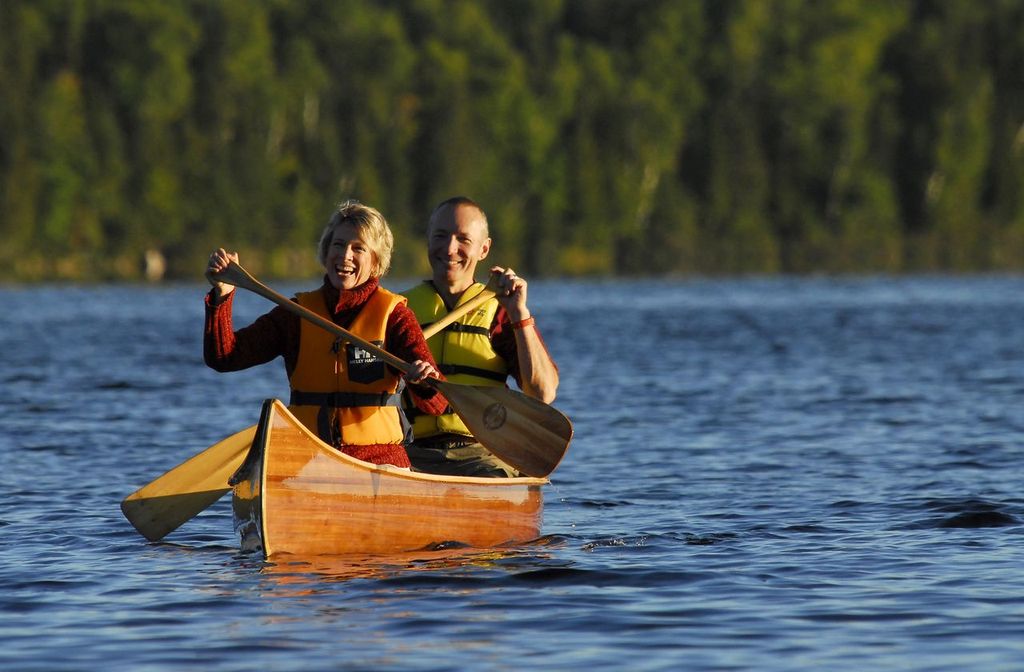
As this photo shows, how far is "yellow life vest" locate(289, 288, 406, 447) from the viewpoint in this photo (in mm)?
8539

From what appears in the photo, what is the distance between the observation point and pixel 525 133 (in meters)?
74.8

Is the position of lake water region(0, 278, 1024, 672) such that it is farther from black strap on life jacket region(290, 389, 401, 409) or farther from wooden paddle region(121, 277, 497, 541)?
black strap on life jacket region(290, 389, 401, 409)

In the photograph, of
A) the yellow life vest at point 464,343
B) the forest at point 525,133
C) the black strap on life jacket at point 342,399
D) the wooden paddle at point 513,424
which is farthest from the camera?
the forest at point 525,133

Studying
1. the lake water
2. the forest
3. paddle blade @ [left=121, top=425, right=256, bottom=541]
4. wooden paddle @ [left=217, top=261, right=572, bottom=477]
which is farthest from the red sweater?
the forest

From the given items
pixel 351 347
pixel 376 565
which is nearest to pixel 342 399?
pixel 351 347

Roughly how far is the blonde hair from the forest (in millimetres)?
57982

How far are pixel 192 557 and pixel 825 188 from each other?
229ft

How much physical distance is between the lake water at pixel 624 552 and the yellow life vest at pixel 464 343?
908mm

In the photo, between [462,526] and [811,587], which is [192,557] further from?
[811,587]

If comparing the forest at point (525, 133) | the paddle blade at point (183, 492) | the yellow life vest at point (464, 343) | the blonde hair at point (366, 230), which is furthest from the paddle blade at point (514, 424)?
the forest at point (525, 133)

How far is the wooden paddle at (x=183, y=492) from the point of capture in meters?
9.64

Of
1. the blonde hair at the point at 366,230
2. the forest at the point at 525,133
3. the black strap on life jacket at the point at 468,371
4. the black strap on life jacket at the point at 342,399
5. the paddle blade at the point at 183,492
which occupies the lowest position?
the paddle blade at the point at 183,492

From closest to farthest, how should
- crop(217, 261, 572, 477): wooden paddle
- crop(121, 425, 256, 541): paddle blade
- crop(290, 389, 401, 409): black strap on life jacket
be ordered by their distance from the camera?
1. crop(290, 389, 401, 409): black strap on life jacket
2. crop(217, 261, 572, 477): wooden paddle
3. crop(121, 425, 256, 541): paddle blade

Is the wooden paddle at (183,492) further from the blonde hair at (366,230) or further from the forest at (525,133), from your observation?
the forest at (525,133)
